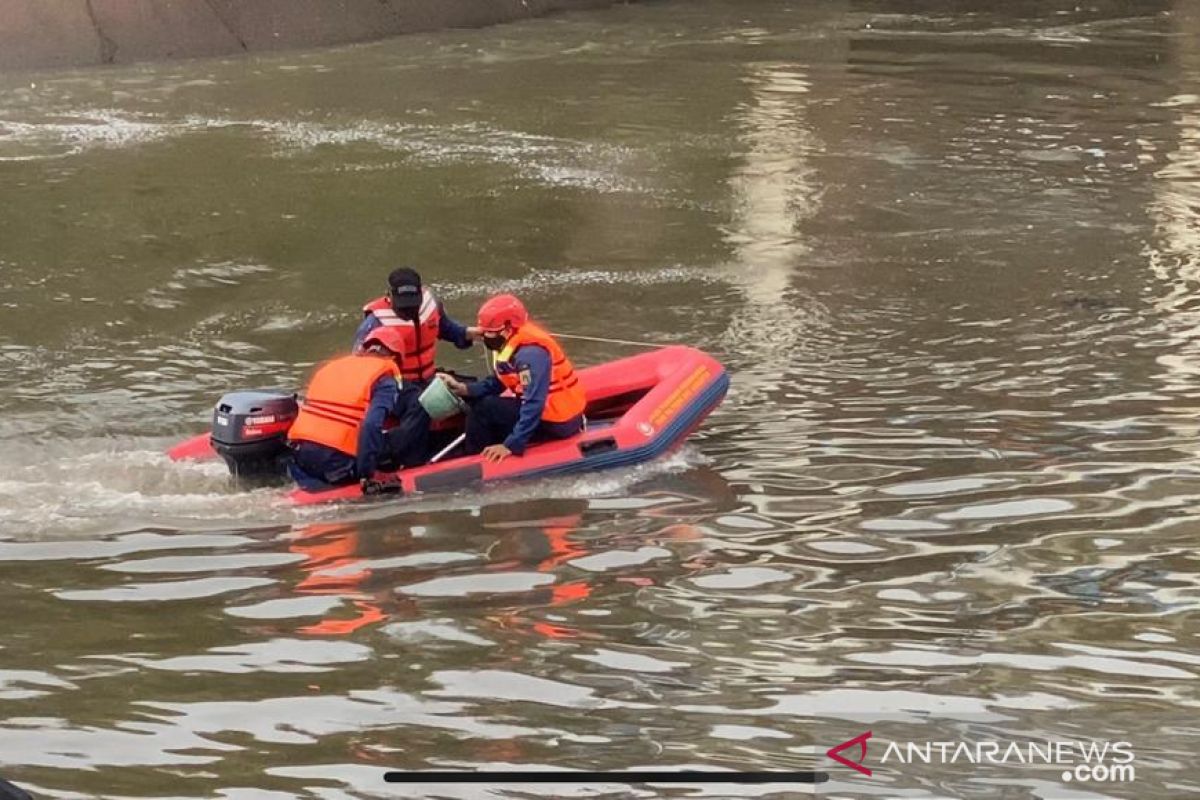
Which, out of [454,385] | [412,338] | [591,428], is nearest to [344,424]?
[454,385]

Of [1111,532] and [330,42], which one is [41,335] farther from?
[330,42]

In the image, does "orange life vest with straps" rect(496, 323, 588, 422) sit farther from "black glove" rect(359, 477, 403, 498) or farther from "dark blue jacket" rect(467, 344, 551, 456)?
"black glove" rect(359, 477, 403, 498)

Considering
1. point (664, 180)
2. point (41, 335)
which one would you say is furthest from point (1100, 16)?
point (41, 335)

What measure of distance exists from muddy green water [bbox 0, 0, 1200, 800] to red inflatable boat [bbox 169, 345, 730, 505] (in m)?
0.14

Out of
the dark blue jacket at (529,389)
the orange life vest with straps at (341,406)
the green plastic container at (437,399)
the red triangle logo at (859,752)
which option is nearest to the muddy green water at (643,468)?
the red triangle logo at (859,752)

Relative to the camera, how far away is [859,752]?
19.3 ft

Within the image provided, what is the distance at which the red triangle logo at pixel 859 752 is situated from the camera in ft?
19.0

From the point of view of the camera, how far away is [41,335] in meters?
11.8

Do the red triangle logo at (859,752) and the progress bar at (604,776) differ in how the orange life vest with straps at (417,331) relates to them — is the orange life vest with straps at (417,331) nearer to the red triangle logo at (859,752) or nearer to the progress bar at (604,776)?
the progress bar at (604,776)

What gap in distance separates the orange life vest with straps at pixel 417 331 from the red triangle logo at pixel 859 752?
4097mm

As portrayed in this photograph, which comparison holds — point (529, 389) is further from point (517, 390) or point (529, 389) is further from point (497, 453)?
point (497, 453)

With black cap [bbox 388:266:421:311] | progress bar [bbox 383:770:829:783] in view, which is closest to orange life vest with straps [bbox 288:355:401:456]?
black cap [bbox 388:266:421:311]

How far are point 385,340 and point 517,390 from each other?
70 centimetres

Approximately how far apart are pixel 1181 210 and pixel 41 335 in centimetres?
895
